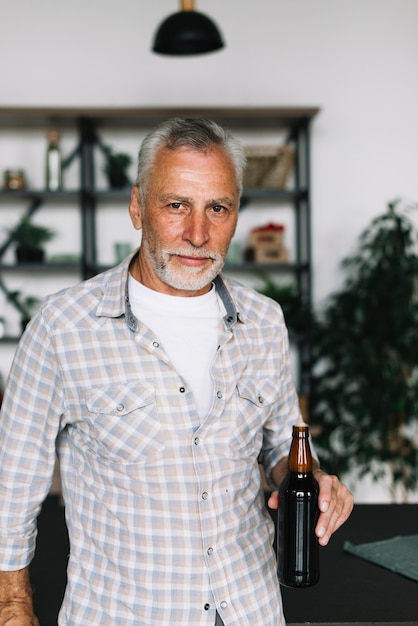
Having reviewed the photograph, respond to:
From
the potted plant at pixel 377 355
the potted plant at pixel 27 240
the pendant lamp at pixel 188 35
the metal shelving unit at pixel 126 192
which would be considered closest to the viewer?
the pendant lamp at pixel 188 35

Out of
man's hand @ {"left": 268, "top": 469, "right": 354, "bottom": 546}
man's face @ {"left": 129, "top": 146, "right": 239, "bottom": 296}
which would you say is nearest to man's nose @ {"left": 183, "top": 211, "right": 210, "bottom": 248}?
man's face @ {"left": 129, "top": 146, "right": 239, "bottom": 296}

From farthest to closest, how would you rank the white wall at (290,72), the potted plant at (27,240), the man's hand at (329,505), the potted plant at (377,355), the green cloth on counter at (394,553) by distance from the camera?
the white wall at (290,72) < the potted plant at (27,240) < the potted plant at (377,355) < the green cloth on counter at (394,553) < the man's hand at (329,505)

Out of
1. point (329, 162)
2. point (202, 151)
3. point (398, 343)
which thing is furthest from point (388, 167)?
point (202, 151)

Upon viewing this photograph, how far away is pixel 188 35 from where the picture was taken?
9.88 feet

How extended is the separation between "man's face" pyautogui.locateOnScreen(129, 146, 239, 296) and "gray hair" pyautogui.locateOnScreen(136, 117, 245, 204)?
0.05 ft

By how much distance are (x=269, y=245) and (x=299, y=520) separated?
303 centimetres

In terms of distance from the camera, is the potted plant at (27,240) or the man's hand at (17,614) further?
the potted plant at (27,240)

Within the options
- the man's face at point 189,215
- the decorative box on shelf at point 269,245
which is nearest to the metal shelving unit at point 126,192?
the decorative box on shelf at point 269,245

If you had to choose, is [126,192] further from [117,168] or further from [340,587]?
[340,587]

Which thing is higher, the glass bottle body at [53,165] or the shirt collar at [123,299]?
the glass bottle body at [53,165]

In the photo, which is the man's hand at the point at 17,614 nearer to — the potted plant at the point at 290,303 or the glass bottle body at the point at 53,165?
the potted plant at the point at 290,303

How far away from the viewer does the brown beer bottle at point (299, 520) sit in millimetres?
1483

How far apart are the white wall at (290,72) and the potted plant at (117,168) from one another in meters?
0.41

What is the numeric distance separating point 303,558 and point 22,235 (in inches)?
131
